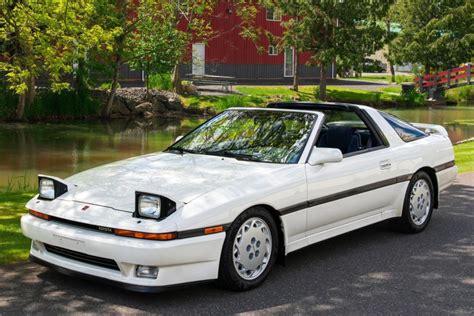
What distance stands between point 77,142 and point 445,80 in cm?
2866

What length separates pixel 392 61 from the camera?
4744 cm

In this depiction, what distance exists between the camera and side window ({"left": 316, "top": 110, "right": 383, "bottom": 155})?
6965 mm

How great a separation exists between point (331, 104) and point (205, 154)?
1.62 meters

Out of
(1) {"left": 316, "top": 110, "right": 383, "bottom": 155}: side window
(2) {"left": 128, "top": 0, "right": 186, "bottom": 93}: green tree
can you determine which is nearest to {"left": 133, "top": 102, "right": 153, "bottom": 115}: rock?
(2) {"left": 128, "top": 0, "right": 186, "bottom": 93}: green tree

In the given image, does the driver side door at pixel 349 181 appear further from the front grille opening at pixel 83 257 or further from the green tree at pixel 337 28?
the green tree at pixel 337 28

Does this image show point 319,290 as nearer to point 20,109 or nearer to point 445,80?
point 20,109

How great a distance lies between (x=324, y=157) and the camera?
5926 millimetres

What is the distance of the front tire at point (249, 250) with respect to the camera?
5133mm

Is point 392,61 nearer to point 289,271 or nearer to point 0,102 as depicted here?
point 0,102

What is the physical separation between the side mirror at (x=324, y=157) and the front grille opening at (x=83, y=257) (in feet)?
6.57

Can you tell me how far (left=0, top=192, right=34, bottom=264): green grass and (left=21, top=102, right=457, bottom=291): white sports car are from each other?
2.71 ft

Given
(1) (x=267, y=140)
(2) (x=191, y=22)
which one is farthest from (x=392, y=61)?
(1) (x=267, y=140)

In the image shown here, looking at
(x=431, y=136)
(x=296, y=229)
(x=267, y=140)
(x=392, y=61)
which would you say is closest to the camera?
(x=296, y=229)

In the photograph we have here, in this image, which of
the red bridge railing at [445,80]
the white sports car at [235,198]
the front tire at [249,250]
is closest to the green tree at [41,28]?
the white sports car at [235,198]
